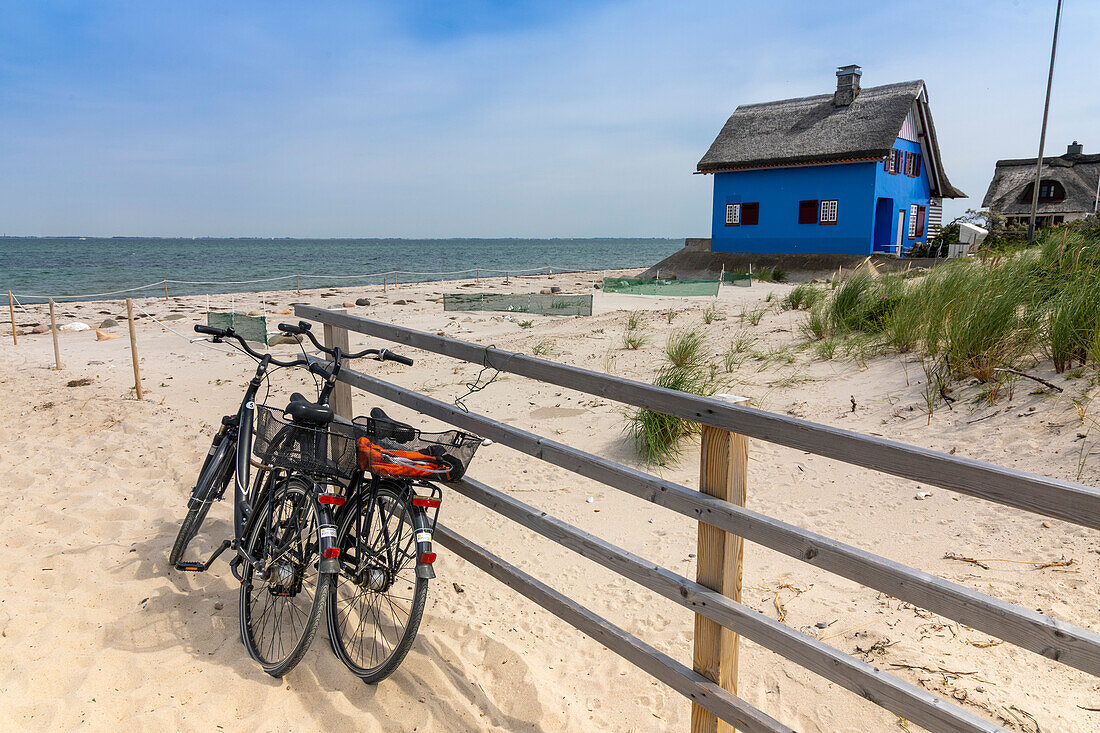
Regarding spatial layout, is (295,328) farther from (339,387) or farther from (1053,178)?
(1053,178)

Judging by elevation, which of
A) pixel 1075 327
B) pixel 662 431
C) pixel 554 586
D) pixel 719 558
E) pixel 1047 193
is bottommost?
pixel 554 586

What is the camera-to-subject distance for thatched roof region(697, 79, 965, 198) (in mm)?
24500

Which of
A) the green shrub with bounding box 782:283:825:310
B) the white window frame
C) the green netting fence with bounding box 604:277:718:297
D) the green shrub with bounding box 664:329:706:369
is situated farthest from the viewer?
the white window frame

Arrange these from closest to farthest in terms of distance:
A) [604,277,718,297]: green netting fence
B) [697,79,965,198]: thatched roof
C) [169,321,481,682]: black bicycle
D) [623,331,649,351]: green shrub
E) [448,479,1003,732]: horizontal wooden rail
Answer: [448,479,1003,732]: horizontal wooden rail < [169,321,481,682]: black bicycle < [623,331,649,351]: green shrub < [604,277,718,297]: green netting fence < [697,79,965,198]: thatched roof

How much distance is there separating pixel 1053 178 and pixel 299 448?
41.9 meters

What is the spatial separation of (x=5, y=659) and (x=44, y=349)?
11448mm

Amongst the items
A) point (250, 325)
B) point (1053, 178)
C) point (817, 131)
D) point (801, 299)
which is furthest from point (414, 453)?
point (1053, 178)

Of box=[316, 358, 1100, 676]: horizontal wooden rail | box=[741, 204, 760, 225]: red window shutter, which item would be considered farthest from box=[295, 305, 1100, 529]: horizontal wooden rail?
box=[741, 204, 760, 225]: red window shutter

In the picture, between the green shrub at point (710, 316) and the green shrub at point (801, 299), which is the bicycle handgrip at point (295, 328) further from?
the green shrub at point (801, 299)

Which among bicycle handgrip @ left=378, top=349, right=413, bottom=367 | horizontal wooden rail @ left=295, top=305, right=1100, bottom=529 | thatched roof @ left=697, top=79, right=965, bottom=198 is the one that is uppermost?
thatched roof @ left=697, top=79, right=965, bottom=198

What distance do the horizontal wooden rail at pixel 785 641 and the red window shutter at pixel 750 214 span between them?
26.6 m

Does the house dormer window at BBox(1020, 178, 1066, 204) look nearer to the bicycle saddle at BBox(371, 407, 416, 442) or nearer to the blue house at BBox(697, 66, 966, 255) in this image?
the blue house at BBox(697, 66, 966, 255)

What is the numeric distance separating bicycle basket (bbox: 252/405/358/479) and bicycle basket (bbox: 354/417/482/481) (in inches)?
5.8

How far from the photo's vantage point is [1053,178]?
113 ft
